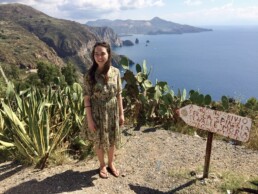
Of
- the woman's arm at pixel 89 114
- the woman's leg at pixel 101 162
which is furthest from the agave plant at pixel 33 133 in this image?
the woman's arm at pixel 89 114

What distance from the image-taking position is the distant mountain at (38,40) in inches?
3671

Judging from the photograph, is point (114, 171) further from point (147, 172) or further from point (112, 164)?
point (147, 172)

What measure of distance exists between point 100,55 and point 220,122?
4.40 feet

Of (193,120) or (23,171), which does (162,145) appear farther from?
(23,171)

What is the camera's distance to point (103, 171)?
3602 mm

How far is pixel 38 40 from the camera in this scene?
382 feet

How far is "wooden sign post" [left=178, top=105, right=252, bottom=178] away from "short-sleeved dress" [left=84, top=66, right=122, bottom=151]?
752 millimetres

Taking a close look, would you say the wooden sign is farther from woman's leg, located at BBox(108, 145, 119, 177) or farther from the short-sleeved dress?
woman's leg, located at BBox(108, 145, 119, 177)

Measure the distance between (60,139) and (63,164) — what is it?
346 millimetres

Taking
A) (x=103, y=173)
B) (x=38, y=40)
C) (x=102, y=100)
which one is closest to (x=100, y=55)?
(x=102, y=100)

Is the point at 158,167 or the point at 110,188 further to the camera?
the point at 158,167

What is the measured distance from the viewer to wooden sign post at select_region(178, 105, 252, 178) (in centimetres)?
312

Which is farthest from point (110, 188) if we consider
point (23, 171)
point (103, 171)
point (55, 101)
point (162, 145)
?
point (55, 101)

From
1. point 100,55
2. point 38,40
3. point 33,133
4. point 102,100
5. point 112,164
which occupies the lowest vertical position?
point 38,40
